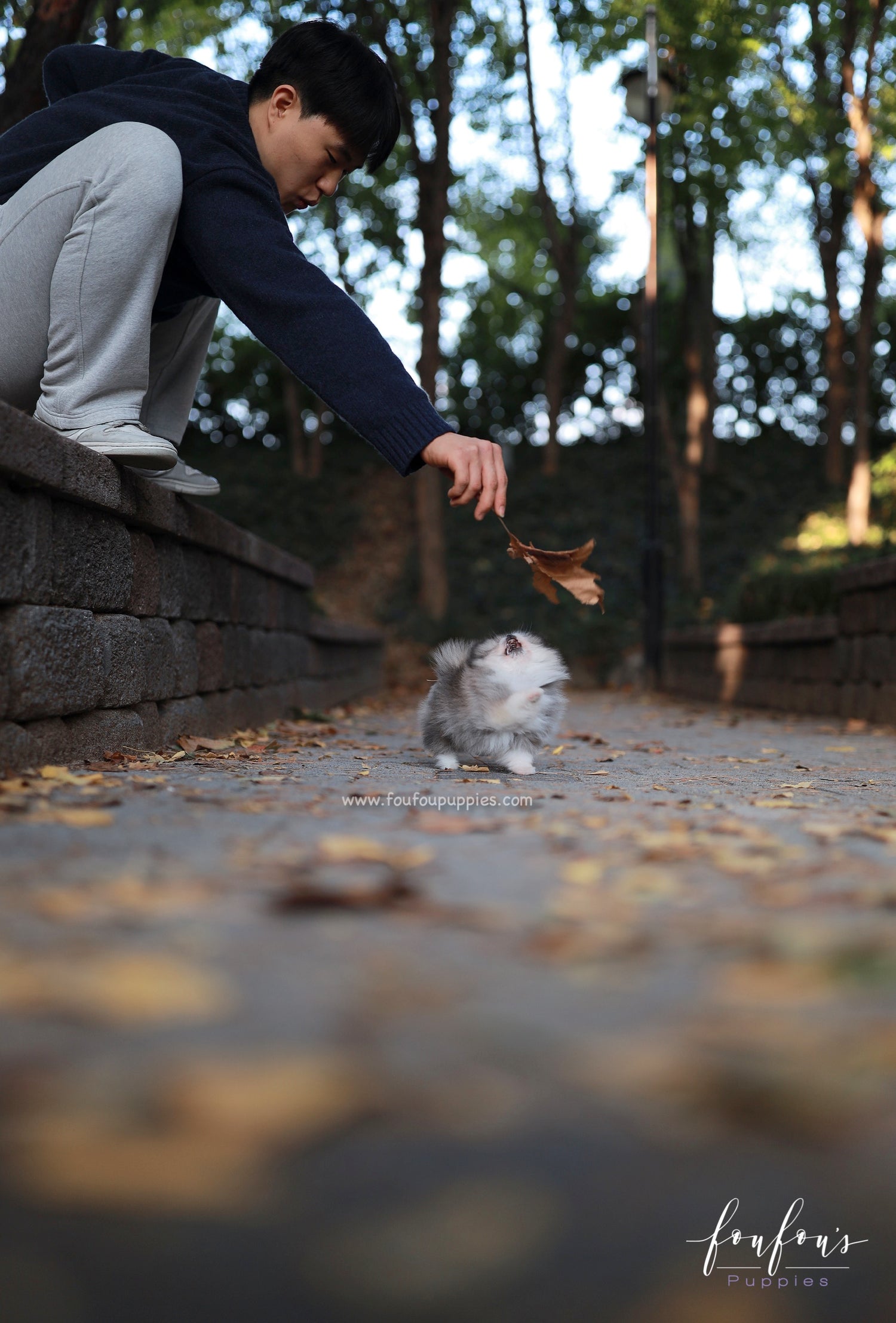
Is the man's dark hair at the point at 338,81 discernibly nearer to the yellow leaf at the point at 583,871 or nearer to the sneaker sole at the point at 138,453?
the sneaker sole at the point at 138,453

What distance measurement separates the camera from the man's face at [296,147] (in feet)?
11.4

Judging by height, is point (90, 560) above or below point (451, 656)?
above

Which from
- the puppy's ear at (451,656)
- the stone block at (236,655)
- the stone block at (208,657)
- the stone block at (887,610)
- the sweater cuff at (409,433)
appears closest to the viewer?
the sweater cuff at (409,433)

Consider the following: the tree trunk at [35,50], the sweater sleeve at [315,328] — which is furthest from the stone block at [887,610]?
the tree trunk at [35,50]

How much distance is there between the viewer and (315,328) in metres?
3.13

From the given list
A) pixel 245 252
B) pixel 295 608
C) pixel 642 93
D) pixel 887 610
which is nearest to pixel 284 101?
pixel 245 252

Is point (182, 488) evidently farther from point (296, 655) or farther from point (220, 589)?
point (296, 655)

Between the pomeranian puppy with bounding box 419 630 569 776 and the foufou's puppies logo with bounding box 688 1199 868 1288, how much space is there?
2481mm

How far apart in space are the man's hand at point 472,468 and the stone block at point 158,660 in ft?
4.33

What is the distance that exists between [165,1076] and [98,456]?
2430mm

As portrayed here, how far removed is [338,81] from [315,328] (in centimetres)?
94

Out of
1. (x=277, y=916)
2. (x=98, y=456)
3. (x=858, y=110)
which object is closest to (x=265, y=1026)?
(x=277, y=916)

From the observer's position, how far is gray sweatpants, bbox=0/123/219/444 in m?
3.18

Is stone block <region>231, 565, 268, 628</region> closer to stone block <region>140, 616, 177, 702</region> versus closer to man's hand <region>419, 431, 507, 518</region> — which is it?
stone block <region>140, 616, 177, 702</region>
